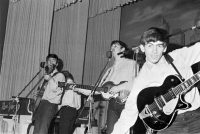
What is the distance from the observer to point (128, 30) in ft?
21.6

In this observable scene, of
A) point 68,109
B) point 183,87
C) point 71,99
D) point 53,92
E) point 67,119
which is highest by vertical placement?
point 183,87

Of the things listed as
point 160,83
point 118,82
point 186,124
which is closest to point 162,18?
point 118,82

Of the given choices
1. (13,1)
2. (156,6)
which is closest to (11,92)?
(13,1)

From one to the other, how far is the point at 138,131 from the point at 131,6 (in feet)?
15.5

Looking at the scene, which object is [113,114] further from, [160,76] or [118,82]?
[160,76]

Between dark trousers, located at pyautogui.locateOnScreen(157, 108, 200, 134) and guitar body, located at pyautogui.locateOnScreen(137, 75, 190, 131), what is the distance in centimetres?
4

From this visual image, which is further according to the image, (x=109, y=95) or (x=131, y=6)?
(x=131, y=6)

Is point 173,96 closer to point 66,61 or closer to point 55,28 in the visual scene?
point 66,61

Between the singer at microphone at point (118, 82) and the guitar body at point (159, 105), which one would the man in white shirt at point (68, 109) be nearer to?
the singer at microphone at point (118, 82)

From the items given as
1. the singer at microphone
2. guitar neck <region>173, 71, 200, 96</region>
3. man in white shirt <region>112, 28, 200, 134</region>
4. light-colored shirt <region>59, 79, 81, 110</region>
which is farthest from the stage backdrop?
guitar neck <region>173, 71, 200, 96</region>

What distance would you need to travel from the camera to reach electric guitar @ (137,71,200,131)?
2.08 m

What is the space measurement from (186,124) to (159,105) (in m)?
0.27

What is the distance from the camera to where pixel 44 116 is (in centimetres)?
454

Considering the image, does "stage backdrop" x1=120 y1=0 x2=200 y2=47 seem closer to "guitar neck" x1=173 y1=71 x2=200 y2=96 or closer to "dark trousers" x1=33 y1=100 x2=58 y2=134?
"dark trousers" x1=33 y1=100 x2=58 y2=134
